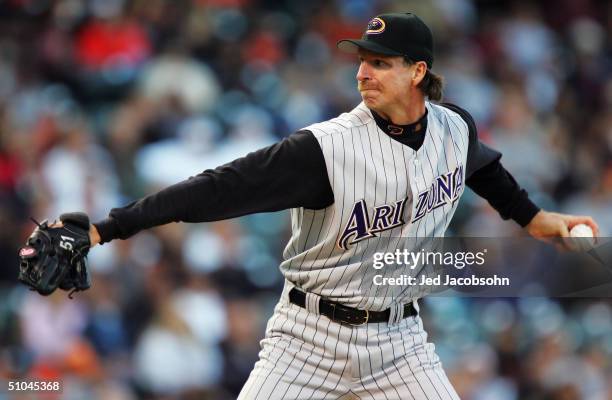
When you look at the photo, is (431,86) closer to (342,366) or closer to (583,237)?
(583,237)

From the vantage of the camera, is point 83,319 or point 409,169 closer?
point 409,169

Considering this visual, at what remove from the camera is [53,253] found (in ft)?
9.48

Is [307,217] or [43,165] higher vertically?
[43,165]

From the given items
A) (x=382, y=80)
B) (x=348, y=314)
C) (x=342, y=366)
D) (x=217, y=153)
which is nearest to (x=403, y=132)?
(x=382, y=80)

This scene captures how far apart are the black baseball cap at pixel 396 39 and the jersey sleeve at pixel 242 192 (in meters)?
0.38

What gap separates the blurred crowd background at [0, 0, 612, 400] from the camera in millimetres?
5758

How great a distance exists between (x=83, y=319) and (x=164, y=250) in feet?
2.13

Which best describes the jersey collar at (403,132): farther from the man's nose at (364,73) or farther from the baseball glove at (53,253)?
the baseball glove at (53,253)

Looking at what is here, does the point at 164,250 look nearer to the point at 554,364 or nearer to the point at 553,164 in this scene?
the point at 554,364

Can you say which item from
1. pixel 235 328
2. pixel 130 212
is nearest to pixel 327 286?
pixel 130 212

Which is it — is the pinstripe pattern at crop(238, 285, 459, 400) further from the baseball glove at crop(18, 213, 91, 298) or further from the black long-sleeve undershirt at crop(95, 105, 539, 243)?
the baseball glove at crop(18, 213, 91, 298)

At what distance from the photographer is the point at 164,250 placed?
6.03 meters

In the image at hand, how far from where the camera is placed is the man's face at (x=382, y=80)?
3.38 m

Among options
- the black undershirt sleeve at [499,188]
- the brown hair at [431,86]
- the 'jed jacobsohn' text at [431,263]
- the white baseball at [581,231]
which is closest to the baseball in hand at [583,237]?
the white baseball at [581,231]
